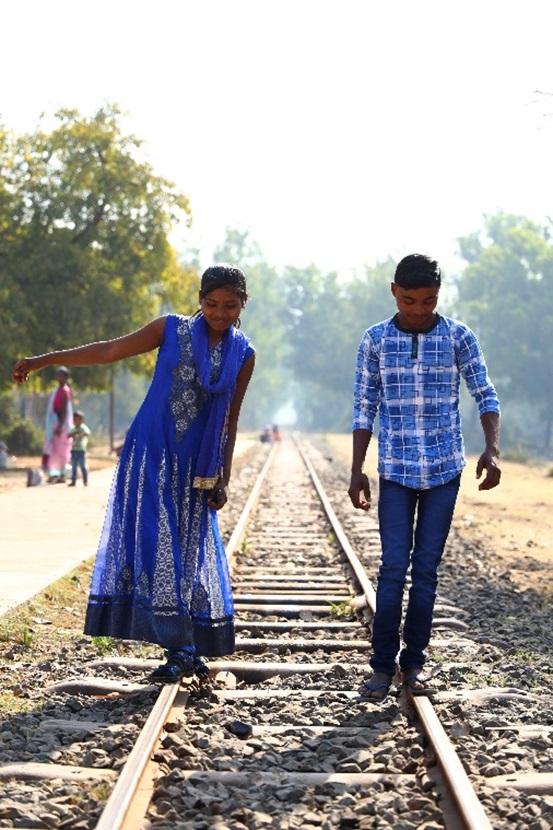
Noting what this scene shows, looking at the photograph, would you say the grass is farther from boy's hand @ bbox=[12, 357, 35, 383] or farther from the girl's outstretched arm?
boy's hand @ bbox=[12, 357, 35, 383]

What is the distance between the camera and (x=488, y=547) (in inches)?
547

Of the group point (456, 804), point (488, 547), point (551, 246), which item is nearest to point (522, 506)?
point (488, 547)

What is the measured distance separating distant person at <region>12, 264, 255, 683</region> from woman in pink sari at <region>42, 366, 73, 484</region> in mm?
11959

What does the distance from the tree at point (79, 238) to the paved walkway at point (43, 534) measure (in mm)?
8845

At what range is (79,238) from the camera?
95.8 ft

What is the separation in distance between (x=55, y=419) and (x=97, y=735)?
48.0ft

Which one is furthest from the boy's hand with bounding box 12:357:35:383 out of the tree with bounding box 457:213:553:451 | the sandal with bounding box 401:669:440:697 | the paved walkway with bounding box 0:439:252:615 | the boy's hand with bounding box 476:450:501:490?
the tree with bounding box 457:213:553:451

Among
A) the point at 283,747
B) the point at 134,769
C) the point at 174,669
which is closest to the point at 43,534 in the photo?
the point at 174,669

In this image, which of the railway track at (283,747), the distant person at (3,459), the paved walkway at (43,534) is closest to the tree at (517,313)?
the distant person at (3,459)

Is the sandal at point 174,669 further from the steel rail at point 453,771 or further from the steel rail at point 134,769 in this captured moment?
the steel rail at point 453,771

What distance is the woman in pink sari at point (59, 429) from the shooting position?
61.1 ft

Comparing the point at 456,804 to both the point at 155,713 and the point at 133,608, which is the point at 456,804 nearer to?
the point at 155,713

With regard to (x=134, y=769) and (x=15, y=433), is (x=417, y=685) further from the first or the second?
(x=15, y=433)

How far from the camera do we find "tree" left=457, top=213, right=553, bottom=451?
76.5 meters
